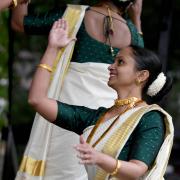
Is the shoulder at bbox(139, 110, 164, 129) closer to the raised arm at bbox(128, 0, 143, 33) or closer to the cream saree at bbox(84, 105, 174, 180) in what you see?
the cream saree at bbox(84, 105, 174, 180)

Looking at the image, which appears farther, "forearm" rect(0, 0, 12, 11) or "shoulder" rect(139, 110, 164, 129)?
"forearm" rect(0, 0, 12, 11)

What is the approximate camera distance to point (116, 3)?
373 cm

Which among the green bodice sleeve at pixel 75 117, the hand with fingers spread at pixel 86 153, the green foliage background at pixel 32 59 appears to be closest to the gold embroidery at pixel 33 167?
the green bodice sleeve at pixel 75 117

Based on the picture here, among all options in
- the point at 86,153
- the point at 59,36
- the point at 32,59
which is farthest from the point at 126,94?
the point at 32,59

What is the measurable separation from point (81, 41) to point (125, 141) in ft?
2.87

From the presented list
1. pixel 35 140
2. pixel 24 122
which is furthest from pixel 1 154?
pixel 35 140

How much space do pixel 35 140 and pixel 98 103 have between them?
1.21 ft

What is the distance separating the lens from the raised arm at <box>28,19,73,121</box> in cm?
310

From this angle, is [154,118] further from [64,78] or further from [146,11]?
[146,11]

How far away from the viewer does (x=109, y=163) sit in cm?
279

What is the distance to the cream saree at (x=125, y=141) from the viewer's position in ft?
9.77

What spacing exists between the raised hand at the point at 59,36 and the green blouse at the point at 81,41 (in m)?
0.47

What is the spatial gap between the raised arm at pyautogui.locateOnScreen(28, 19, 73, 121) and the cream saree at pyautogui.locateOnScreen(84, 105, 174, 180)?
0.24m

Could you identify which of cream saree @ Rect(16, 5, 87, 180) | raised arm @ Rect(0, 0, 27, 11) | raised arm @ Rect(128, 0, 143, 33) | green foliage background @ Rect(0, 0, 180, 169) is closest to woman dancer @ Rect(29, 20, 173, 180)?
raised arm @ Rect(0, 0, 27, 11)
